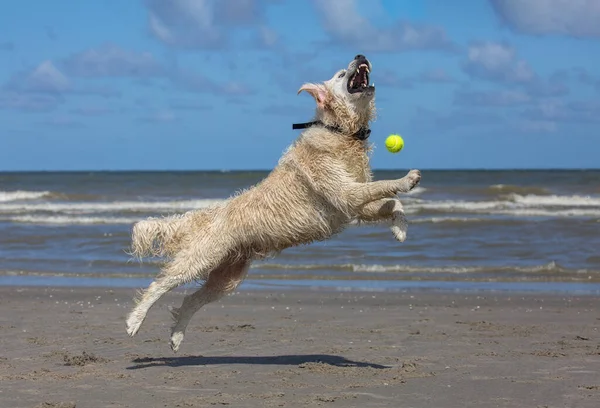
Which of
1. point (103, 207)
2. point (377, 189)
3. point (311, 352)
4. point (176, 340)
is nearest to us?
point (377, 189)

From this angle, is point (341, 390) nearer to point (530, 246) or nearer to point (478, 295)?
point (478, 295)

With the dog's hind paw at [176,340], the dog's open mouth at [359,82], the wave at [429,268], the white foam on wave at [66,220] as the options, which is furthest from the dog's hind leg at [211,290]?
the white foam on wave at [66,220]

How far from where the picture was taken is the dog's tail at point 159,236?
736cm

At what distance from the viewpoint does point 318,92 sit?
691cm

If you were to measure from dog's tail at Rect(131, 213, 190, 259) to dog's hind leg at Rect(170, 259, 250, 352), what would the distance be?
0.43 m

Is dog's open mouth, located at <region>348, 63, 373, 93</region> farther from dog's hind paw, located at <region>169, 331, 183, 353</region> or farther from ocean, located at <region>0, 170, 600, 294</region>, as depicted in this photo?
ocean, located at <region>0, 170, 600, 294</region>

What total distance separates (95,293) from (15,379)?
549 centimetres

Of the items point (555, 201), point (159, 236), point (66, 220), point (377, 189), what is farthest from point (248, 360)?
point (555, 201)

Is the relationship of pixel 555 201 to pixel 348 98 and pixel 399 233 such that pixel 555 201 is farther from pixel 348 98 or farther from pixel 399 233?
pixel 348 98

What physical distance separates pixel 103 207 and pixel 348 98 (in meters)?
26.5

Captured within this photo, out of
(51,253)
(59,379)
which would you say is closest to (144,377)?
(59,379)

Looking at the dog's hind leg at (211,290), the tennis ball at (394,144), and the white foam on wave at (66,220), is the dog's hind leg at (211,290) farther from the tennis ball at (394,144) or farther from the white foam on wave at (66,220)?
the white foam on wave at (66,220)

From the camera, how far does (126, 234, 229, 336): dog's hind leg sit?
279 inches

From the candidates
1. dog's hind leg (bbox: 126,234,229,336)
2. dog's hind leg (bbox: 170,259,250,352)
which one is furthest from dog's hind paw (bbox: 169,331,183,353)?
dog's hind leg (bbox: 126,234,229,336)
